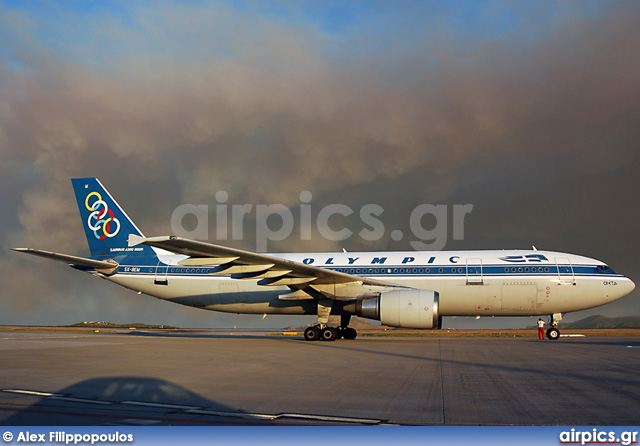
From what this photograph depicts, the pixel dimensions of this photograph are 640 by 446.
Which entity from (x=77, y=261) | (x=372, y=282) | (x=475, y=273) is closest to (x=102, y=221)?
(x=77, y=261)

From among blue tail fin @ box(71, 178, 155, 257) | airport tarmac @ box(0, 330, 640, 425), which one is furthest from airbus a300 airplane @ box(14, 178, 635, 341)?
airport tarmac @ box(0, 330, 640, 425)

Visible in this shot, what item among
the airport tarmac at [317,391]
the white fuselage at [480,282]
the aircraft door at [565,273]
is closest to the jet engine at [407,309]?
the white fuselage at [480,282]

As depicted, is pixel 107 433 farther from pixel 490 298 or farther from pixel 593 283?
pixel 593 283

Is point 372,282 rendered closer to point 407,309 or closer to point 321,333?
point 407,309

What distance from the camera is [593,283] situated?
2166 cm

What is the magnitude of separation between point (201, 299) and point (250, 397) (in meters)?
17.8

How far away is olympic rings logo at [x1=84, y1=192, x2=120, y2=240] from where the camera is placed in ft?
85.5

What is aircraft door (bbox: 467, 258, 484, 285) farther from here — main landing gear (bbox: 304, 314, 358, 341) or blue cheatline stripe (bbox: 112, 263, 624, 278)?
main landing gear (bbox: 304, 314, 358, 341)

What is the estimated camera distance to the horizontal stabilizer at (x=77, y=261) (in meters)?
20.2

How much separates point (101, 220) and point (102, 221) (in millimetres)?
87

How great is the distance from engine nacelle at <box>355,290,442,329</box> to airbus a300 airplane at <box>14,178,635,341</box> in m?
0.04

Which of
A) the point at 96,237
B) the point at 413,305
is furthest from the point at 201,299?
the point at 413,305

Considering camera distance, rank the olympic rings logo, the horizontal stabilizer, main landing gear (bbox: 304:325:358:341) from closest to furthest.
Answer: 1. the horizontal stabilizer
2. main landing gear (bbox: 304:325:358:341)
3. the olympic rings logo

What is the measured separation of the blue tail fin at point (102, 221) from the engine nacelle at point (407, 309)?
12.8 m
